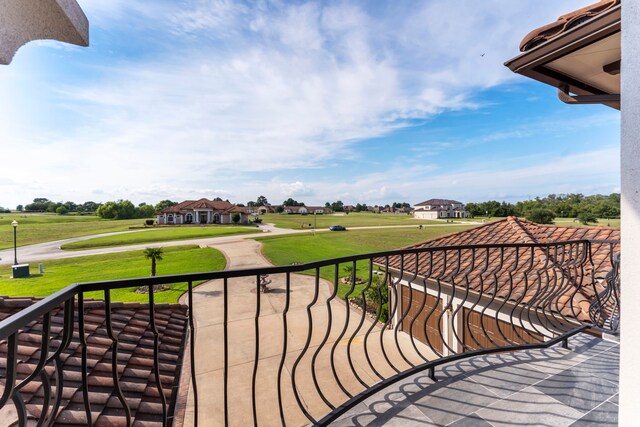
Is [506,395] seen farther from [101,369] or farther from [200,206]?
[200,206]

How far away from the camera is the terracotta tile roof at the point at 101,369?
228 centimetres

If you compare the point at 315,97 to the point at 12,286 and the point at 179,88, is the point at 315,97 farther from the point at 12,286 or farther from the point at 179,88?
the point at 12,286

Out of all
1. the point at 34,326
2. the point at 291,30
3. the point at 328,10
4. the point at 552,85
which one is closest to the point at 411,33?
the point at 328,10

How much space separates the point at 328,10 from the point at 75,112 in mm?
11905

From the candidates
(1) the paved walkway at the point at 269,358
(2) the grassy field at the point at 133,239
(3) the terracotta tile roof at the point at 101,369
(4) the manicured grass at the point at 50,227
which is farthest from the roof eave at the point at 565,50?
(4) the manicured grass at the point at 50,227

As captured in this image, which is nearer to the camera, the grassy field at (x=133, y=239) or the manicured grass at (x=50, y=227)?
the grassy field at (x=133, y=239)

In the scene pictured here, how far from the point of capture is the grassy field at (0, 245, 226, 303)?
14422 mm

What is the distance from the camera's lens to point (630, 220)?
945mm

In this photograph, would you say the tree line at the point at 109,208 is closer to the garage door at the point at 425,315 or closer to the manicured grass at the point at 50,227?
the manicured grass at the point at 50,227

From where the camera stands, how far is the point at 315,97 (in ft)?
29.0

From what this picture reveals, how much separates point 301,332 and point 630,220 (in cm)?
897

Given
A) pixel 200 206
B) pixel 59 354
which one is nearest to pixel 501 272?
pixel 59 354

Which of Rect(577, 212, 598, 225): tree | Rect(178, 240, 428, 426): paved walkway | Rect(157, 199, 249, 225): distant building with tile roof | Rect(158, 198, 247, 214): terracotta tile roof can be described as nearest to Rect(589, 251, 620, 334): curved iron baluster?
Rect(178, 240, 428, 426): paved walkway

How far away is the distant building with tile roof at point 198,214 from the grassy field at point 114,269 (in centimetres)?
2430
